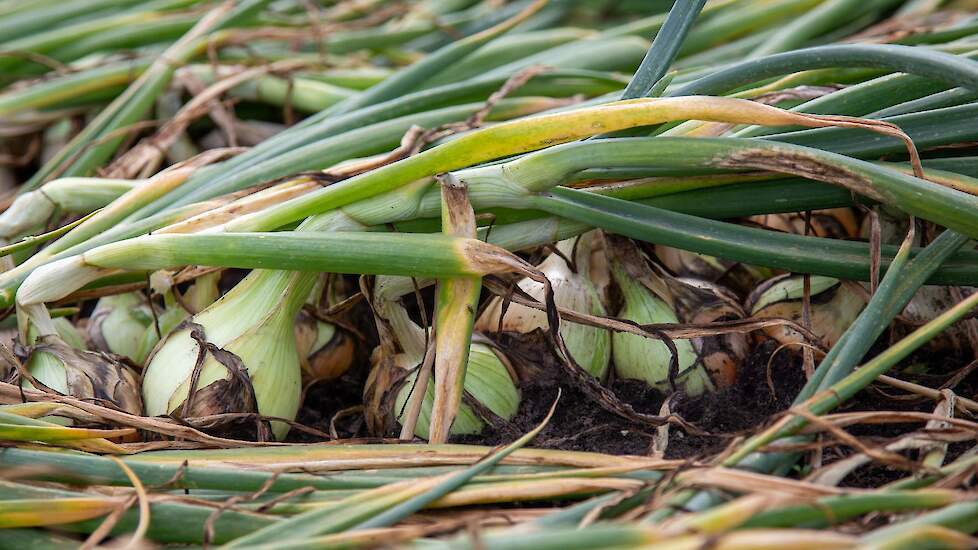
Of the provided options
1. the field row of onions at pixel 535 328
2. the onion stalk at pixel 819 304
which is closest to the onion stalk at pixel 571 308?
the field row of onions at pixel 535 328

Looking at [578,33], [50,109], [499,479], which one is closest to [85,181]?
[50,109]

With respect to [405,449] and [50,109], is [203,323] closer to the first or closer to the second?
[405,449]

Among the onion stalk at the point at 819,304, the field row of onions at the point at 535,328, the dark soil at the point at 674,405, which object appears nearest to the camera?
the field row of onions at the point at 535,328

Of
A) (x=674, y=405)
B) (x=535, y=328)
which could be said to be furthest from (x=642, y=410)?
(x=535, y=328)

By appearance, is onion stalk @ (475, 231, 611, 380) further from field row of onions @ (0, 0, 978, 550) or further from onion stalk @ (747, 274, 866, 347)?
onion stalk @ (747, 274, 866, 347)

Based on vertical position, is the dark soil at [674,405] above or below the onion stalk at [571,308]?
below

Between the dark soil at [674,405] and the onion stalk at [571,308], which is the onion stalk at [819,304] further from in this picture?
the onion stalk at [571,308]

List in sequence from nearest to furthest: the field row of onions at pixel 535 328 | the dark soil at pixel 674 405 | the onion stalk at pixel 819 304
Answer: the field row of onions at pixel 535 328, the dark soil at pixel 674 405, the onion stalk at pixel 819 304

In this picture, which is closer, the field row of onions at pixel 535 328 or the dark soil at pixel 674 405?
the field row of onions at pixel 535 328

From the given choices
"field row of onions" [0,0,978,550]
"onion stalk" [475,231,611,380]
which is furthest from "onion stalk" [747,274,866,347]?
"onion stalk" [475,231,611,380]
